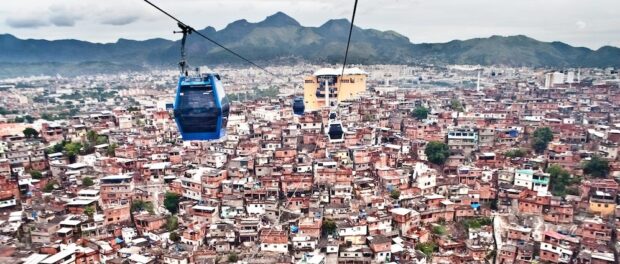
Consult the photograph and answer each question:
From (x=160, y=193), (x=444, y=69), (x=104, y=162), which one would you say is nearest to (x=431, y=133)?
(x=160, y=193)

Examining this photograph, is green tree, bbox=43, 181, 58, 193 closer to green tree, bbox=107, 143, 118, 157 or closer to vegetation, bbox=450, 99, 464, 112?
green tree, bbox=107, 143, 118, 157

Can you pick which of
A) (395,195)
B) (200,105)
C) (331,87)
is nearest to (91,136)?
(395,195)

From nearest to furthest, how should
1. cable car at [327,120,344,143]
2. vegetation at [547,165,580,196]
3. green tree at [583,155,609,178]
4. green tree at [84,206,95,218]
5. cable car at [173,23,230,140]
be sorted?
cable car at [173,23,230,140], green tree at [84,206,95,218], vegetation at [547,165,580,196], green tree at [583,155,609,178], cable car at [327,120,344,143]

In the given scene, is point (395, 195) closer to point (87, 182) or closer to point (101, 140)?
point (87, 182)

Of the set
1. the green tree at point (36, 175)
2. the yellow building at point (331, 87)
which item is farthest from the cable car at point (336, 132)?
the yellow building at point (331, 87)

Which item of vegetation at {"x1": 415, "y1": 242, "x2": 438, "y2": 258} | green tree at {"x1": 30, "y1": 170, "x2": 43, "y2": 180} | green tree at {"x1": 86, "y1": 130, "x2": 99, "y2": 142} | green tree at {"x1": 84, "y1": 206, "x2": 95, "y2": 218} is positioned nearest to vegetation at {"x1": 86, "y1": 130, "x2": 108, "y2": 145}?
green tree at {"x1": 86, "y1": 130, "x2": 99, "y2": 142}

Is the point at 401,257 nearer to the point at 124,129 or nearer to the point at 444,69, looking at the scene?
the point at 124,129
